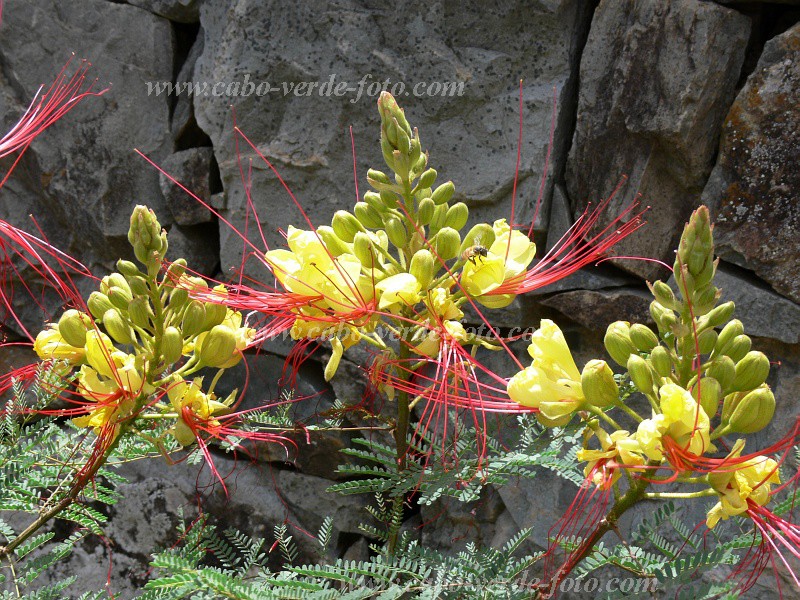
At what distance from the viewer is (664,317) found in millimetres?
908

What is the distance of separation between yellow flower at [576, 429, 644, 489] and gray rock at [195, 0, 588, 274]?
121 cm

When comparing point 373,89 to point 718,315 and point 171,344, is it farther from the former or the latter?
point 718,315

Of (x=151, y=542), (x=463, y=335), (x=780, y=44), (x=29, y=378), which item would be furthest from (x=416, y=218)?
(x=151, y=542)

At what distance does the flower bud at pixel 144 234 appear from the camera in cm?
102

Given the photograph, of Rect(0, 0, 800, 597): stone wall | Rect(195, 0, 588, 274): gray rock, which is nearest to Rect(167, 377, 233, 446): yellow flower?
Rect(0, 0, 800, 597): stone wall

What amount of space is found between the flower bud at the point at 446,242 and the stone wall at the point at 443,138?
0.81 m

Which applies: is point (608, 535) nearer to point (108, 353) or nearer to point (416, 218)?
point (416, 218)

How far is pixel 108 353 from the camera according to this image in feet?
3.30

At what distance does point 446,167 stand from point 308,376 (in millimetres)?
803

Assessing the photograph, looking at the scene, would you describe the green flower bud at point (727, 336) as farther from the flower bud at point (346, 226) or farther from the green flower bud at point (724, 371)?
the flower bud at point (346, 226)

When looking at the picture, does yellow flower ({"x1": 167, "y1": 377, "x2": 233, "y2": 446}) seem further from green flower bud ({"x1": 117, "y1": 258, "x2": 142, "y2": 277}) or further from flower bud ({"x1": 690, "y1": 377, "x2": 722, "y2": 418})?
flower bud ({"x1": 690, "y1": 377, "x2": 722, "y2": 418})

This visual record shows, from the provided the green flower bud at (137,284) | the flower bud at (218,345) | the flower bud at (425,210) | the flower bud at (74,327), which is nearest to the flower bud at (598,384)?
the flower bud at (425,210)

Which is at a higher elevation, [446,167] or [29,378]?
[446,167]

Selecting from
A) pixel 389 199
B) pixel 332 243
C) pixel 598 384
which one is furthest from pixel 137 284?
pixel 598 384
